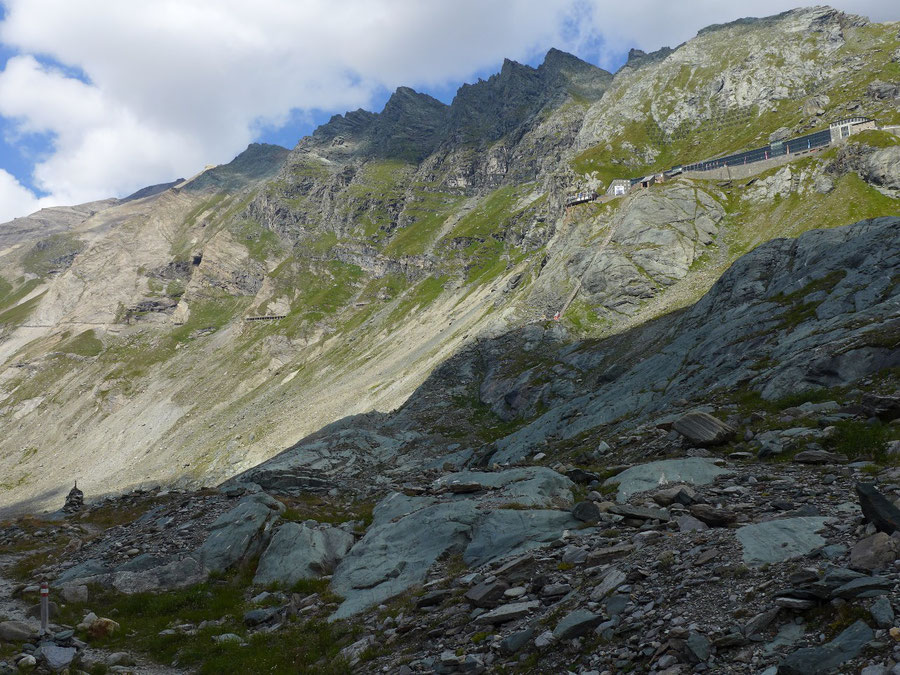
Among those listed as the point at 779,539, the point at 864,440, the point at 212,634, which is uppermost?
the point at 212,634

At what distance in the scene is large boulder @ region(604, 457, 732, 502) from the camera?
68.0 ft

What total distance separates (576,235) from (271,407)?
103 metres

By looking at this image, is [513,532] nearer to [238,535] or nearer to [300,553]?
[300,553]

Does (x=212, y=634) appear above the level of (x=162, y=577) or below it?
below

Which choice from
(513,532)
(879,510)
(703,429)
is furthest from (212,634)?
(703,429)

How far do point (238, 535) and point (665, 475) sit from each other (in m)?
19.3

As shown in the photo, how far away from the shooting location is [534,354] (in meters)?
88.7

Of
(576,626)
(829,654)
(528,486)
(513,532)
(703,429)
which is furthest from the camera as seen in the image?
(703,429)

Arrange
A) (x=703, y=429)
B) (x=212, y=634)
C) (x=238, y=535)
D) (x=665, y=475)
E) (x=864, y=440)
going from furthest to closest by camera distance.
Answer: (x=703, y=429), (x=238, y=535), (x=665, y=475), (x=864, y=440), (x=212, y=634)

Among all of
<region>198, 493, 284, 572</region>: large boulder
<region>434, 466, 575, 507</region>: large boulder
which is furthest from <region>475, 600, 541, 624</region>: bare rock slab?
<region>198, 493, 284, 572</region>: large boulder

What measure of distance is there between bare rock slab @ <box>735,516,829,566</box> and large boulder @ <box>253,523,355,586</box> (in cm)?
1676

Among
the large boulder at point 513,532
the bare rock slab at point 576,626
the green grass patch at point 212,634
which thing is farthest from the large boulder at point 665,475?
the green grass patch at point 212,634

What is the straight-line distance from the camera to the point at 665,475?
2155 centimetres

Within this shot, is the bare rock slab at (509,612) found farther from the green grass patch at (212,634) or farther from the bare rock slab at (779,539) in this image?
the bare rock slab at (779,539)
